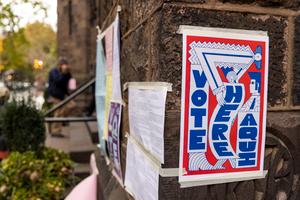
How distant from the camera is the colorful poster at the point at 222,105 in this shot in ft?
5.33

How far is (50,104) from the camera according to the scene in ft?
33.7

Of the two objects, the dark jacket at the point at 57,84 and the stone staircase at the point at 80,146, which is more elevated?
the dark jacket at the point at 57,84

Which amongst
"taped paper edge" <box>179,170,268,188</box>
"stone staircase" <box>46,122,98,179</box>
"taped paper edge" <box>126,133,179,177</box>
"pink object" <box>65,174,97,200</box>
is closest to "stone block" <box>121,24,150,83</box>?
"taped paper edge" <box>126,133,179,177</box>

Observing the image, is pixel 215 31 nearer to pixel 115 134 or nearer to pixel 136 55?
pixel 136 55

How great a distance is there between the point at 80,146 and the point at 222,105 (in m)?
5.55

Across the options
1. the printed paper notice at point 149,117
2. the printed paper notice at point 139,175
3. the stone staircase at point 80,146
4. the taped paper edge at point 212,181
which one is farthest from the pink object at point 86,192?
the stone staircase at point 80,146

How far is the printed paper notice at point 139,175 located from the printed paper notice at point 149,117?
7 cm

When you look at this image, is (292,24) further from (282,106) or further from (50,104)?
(50,104)

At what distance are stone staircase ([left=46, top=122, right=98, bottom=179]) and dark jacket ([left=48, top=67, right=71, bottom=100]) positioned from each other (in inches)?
46.0

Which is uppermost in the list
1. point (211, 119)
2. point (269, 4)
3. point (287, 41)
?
point (269, 4)

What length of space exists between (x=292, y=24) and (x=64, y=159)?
3.49 metres

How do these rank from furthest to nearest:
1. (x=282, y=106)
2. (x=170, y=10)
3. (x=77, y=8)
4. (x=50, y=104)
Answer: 1. (x=77, y=8)
2. (x=50, y=104)
3. (x=282, y=106)
4. (x=170, y=10)

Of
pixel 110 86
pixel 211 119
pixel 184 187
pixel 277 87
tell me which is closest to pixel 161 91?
pixel 211 119

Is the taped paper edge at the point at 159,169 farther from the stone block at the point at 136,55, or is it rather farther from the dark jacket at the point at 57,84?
the dark jacket at the point at 57,84
